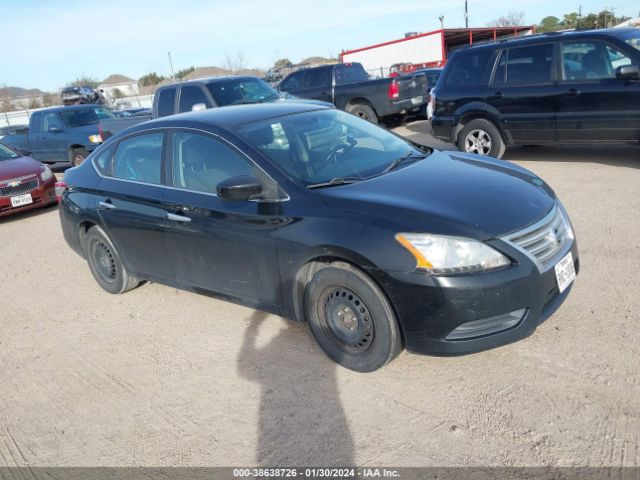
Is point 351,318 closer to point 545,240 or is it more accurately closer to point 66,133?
point 545,240

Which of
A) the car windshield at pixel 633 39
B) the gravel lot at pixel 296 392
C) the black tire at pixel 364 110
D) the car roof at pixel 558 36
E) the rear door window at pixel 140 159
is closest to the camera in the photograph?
the gravel lot at pixel 296 392

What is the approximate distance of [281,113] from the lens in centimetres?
442

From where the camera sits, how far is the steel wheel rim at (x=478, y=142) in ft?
28.9

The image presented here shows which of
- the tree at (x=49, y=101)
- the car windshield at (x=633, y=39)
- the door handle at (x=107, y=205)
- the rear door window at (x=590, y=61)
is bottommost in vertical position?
the door handle at (x=107, y=205)

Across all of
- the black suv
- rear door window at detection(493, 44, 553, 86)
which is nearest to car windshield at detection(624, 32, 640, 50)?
A: the black suv

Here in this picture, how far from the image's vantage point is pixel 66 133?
13.5 m

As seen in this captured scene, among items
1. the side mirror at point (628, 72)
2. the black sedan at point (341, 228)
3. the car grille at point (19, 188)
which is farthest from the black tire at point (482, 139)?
the car grille at point (19, 188)

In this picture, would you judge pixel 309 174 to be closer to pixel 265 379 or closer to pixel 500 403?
pixel 265 379

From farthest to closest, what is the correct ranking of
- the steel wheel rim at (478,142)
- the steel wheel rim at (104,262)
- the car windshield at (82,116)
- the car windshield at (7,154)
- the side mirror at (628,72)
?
the car windshield at (82,116) → the car windshield at (7,154) → the steel wheel rim at (478,142) → the side mirror at (628,72) → the steel wheel rim at (104,262)

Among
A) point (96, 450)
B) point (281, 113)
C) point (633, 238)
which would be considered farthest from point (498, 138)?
point (96, 450)

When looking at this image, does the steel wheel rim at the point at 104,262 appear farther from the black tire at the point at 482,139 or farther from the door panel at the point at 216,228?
the black tire at the point at 482,139

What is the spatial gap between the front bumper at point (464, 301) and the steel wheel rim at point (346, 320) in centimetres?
26

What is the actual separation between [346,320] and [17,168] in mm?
8429

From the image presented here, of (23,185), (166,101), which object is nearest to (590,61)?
(166,101)
